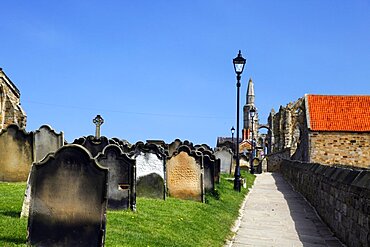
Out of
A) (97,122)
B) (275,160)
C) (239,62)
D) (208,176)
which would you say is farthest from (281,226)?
(275,160)

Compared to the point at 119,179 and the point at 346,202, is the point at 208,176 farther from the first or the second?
the point at 346,202

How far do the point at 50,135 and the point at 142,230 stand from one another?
786 centimetres

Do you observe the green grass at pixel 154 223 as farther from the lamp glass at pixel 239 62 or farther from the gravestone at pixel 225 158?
the gravestone at pixel 225 158

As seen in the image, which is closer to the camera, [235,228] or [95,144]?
[235,228]

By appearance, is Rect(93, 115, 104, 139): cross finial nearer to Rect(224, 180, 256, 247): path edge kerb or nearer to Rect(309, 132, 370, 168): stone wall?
Rect(224, 180, 256, 247): path edge kerb

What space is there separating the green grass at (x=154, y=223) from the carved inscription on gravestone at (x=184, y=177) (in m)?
0.48

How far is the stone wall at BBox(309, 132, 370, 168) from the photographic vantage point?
3784 cm

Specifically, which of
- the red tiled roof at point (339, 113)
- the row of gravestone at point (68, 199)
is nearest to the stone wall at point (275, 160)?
the red tiled roof at point (339, 113)

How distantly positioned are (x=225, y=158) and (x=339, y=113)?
53.7 feet

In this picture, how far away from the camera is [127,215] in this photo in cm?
974

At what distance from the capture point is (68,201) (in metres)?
6.75

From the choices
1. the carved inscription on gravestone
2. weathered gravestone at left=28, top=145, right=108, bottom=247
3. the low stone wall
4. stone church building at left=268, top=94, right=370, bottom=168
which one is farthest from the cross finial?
weathered gravestone at left=28, top=145, right=108, bottom=247

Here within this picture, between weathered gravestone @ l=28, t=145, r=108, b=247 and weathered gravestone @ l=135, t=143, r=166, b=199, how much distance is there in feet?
19.7

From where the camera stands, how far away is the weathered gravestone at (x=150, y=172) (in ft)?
42.4
